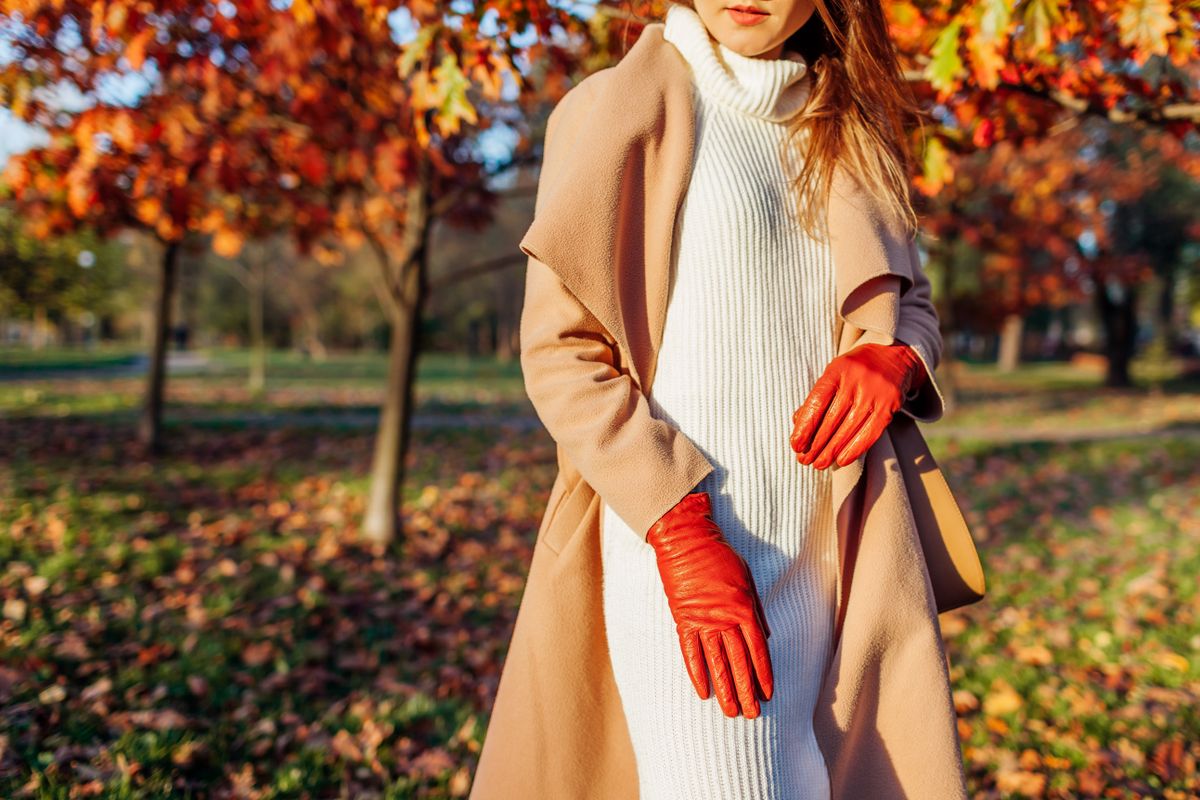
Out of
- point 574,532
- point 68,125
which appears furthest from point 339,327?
point 574,532

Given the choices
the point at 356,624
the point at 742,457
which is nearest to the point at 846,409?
the point at 742,457

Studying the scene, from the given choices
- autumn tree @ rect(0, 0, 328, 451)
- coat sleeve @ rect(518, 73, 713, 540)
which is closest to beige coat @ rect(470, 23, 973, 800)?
coat sleeve @ rect(518, 73, 713, 540)

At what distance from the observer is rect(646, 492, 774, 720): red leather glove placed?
1096 mm

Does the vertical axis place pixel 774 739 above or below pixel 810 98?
below

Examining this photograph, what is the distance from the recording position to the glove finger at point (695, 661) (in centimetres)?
110

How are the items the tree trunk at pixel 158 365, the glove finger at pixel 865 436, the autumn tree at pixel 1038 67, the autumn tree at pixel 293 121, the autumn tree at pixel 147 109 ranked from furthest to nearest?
1. the tree trunk at pixel 158 365
2. the autumn tree at pixel 147 109
3. the autumn tree at pixel 293 121
4. the autumn tree at pixel 1038 67
5. the glove finger at pixel 865 436

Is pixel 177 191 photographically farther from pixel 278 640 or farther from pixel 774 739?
pixel 774 739

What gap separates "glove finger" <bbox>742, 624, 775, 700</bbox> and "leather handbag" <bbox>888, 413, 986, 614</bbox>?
45cm

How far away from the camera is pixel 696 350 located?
121 centimetres

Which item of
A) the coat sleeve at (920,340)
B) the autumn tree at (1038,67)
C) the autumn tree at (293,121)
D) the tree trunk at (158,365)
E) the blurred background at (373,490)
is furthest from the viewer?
the tree trunk at (158,365)

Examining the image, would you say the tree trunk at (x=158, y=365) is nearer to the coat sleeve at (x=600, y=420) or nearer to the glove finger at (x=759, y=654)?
the coat sleeve at (x=600, y=420)

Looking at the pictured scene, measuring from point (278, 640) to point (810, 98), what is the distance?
12.0 feet

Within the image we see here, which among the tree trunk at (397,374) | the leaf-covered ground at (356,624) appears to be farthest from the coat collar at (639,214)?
the tree trunk at (397,374)

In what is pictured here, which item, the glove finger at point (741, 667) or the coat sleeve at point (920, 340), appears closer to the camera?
the glove finger at point (741, 667)
